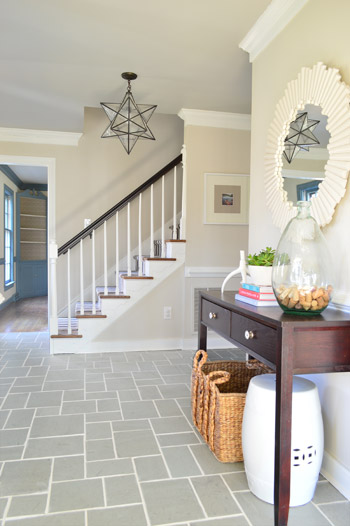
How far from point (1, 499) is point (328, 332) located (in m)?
1.60

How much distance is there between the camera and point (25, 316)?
252 inches

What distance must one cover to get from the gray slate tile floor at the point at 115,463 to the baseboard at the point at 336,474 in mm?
32

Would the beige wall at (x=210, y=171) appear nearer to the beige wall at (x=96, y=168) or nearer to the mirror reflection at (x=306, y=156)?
the beige wall at (x=96, y=168)

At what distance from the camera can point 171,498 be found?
179cm

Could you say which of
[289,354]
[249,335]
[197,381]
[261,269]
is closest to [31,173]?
[197,381]

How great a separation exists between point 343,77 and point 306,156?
0.42 m

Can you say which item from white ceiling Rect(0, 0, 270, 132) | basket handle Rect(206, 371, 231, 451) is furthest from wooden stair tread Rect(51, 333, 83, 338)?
white ceiling Rect(0, 0, 270, 132)

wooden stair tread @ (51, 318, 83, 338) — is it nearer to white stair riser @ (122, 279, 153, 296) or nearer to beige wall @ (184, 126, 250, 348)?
white stair riser @ (122, 279, 153, 296)

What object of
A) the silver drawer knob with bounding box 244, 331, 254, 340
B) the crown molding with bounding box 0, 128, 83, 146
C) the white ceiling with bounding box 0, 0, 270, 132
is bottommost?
the silver drawer knob with bounding box 244, 331, 254, 340

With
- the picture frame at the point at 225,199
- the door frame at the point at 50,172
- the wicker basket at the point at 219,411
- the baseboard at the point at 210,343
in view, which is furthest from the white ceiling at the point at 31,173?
the wicker basket at the point at 219,411

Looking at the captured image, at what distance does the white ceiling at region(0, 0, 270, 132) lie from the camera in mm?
2451

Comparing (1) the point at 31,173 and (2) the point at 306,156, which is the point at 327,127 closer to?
(2) the point at 306,156

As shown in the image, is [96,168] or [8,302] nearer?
[96,168]

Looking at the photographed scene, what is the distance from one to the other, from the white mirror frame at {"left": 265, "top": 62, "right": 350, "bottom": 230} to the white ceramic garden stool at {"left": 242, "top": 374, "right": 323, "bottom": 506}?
2.86 ft
